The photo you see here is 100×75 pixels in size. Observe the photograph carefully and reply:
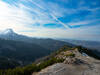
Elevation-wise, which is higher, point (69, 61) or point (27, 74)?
point (69, 61)

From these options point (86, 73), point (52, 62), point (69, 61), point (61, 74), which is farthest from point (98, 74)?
point (52, 62)

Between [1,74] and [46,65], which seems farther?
A: [46,65]

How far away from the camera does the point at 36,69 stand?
496 inches

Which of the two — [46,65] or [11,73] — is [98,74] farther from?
[11,73]

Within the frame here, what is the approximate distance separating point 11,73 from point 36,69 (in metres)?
3.69

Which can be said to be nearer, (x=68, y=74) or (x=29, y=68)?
(x=68, y=74)

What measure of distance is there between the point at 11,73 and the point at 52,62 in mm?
7350

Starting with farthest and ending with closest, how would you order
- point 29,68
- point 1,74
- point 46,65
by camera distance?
point 46,65 → point 29,68 → point 1,74

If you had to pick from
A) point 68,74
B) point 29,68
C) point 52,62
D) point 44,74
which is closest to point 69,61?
point 52,62

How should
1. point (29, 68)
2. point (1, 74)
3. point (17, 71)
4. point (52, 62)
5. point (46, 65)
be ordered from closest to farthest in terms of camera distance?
1. point (1, 74)
2. point (17, 71)
3. point (29, 68)
4. point (46, 65)
5. point (52, 62)

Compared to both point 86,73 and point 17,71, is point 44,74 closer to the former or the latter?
point 17,71

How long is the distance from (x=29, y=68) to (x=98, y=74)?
1086 cm

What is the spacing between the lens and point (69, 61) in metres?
14.9

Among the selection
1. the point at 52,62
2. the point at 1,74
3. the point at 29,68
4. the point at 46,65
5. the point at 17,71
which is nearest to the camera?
the point at 1,74
